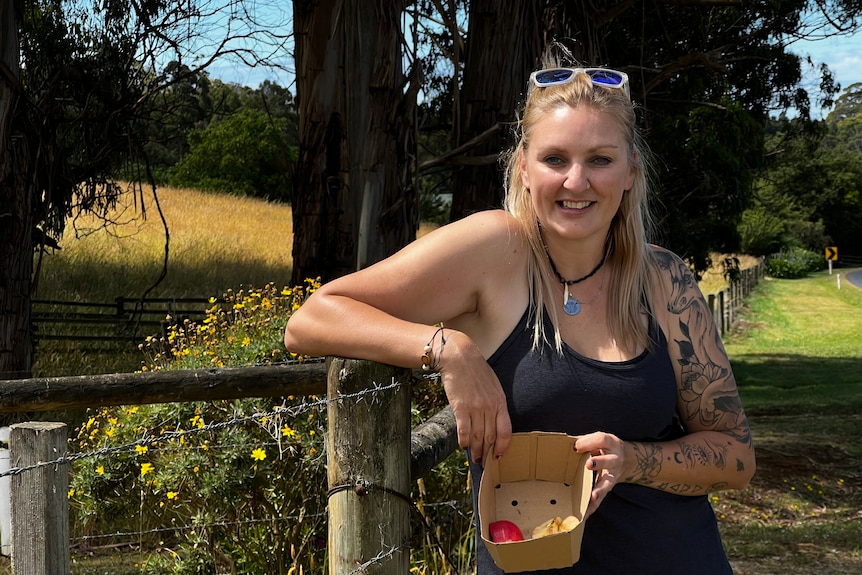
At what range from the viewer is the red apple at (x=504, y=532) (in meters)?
1.86

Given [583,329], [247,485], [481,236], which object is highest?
[481,236]

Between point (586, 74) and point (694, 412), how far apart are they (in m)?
0.74

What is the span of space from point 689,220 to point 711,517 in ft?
38.1

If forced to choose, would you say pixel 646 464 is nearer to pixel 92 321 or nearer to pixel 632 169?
pixel 632 169

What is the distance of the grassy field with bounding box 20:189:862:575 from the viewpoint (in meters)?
6.89

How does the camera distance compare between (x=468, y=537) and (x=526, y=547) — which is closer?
(x=526, y=547)

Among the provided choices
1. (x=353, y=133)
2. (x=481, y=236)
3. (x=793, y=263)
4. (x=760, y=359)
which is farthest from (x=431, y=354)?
(x=793, y=263)

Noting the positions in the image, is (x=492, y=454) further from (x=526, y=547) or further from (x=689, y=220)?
(x=689, y=220)

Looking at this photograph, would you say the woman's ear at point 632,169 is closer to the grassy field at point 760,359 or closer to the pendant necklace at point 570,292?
the pendant necklace at point 570,292

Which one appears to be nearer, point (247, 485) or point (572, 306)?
point (572, 306)

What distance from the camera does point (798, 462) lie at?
31.7 ft

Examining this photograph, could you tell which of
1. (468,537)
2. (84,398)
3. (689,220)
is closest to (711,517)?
(84,398)

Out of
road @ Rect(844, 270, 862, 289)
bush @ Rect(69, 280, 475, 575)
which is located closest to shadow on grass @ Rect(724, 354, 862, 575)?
bush @ Rect(69, 280, 475, 575)

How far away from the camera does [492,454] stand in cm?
187
